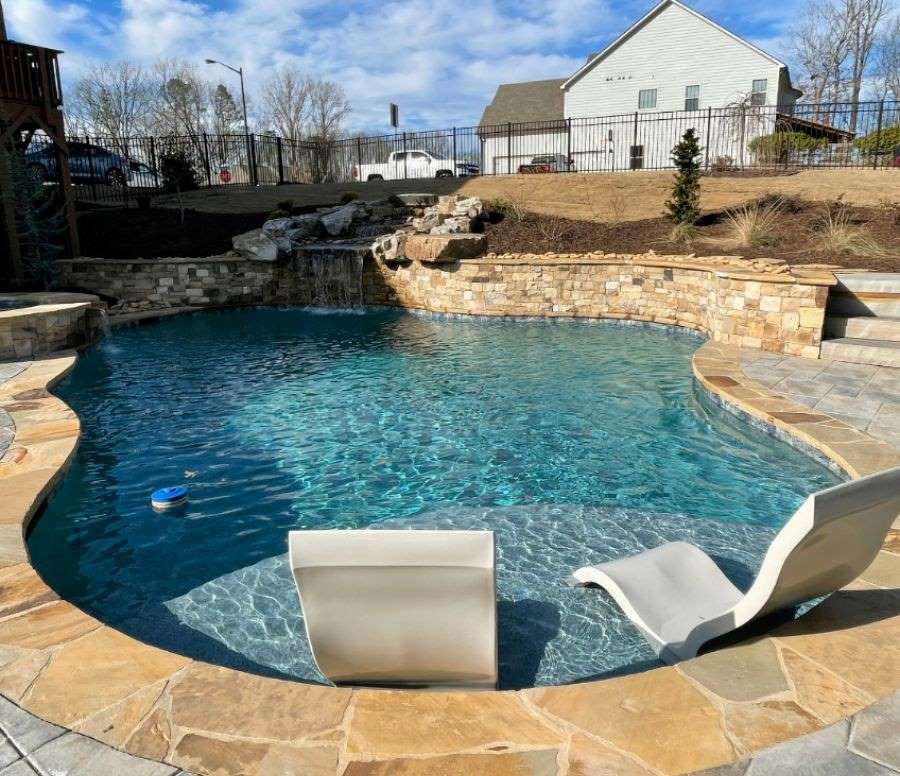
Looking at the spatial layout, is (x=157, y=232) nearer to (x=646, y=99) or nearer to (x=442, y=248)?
(x=442, y=248)

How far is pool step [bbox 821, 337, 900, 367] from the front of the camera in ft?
23.6

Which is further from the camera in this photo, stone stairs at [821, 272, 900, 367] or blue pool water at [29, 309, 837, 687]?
stone stairs at [821, 272, 900, 367]

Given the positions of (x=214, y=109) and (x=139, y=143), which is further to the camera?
(x=214, y=109)

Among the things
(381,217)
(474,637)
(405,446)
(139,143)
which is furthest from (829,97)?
(474,637)

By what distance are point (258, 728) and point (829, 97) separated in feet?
137

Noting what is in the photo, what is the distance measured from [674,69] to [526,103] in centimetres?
911

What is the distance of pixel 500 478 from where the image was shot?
17.5 feet

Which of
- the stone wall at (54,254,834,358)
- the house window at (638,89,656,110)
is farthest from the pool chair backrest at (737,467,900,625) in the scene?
the house window at (638,89,656,110)

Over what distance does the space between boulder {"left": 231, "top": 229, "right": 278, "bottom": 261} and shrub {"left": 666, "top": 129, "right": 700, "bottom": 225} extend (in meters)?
8.47

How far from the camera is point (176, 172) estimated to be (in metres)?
21.0

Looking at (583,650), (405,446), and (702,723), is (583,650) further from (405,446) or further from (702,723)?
(405,446)

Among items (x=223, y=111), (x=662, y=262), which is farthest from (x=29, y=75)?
(x=223, y=111)

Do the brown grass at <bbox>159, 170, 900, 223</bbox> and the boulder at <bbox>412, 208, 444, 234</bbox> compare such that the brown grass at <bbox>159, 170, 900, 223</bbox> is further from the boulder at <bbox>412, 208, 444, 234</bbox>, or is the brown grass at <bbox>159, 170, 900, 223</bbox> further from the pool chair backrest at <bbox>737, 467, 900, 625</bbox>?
the pool chair backrest at <bbox>737, 467, 900, 625</bbox>

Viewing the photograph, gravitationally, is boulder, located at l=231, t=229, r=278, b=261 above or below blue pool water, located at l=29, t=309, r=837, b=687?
above
